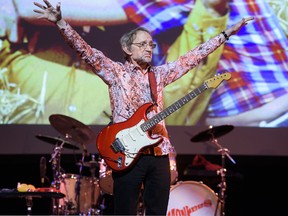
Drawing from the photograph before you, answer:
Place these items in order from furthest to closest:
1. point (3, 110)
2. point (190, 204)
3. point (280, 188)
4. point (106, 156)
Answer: point (280, 188) < point (3, 110) < point (190, 204) < point (106, 156)

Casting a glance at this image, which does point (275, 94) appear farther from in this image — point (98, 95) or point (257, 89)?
point (98, 95)

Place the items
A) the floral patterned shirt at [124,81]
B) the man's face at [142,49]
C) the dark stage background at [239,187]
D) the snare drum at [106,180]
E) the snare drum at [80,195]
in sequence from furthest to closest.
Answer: the dark stage background at [239,187] < the snare drum at [80,195] < the snare drum at [106,180] < the man's face at [142,49] < the floral patterned shirt at [124,81]

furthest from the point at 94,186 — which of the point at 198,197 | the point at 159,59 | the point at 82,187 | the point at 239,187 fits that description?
the point at 239,187

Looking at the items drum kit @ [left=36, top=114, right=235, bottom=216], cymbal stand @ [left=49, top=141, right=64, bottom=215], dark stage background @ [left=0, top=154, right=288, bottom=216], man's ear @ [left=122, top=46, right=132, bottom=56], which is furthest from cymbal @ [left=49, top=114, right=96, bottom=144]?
man's ear @ [left=122, top=46, right=132, bottom=56]

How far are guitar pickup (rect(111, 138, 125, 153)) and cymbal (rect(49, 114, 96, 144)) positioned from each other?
251cm

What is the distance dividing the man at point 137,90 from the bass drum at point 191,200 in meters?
2.40

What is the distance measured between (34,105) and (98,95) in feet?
2.38

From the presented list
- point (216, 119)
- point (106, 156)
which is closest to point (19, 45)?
point (216, 119)

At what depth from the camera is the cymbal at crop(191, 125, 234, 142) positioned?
6109 millimetres

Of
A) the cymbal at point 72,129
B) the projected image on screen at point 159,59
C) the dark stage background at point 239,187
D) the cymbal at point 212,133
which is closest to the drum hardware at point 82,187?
the cymbal at point 72,129

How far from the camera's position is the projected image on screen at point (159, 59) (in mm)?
6555

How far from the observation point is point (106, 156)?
3498mm

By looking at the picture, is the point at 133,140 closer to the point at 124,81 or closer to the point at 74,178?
the point at 124,81

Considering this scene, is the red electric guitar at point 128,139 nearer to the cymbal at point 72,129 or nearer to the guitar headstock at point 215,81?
the guitar headstock at point 215,81
